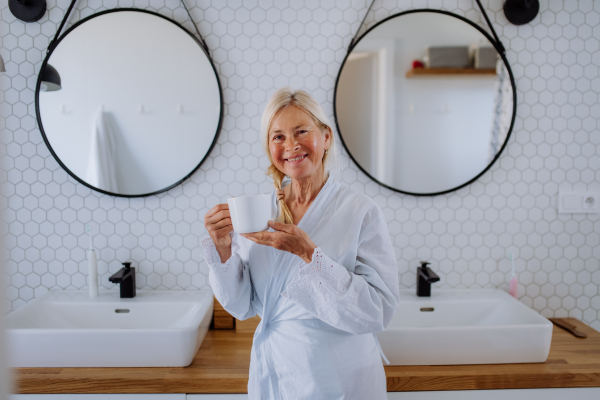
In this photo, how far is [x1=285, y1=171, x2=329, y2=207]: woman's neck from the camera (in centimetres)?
114

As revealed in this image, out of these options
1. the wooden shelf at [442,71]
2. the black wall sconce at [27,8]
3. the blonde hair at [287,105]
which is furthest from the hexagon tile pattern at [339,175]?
the blonde hair at [287,105]

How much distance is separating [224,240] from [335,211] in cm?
32

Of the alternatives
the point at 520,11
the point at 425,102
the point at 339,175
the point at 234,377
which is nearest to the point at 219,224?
the point at 234,377

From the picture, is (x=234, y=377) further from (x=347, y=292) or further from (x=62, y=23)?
(x=62, y=23)

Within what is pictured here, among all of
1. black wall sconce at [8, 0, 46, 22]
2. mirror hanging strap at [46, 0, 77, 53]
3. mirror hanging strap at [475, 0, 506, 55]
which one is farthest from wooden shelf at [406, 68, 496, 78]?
black wall sconce at [8, 0, 46, 22]

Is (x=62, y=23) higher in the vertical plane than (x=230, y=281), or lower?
higher

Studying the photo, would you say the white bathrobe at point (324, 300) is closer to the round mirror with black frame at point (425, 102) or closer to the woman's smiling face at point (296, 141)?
the woman's smiling face at point (296, 141)

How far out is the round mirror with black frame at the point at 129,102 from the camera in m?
1.57

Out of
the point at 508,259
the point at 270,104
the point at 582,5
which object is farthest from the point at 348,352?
the point at 582,5

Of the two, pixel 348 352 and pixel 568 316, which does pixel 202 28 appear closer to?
pixel 348 352

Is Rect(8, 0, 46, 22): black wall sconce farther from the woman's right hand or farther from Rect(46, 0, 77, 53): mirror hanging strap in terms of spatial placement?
the woman's right hand

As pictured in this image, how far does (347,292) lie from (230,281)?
0.34m

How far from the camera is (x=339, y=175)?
5.36 ft

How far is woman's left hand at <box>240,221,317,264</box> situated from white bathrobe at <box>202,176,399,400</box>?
0.03 meters
